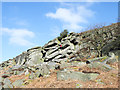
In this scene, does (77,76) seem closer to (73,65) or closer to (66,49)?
(73,65)

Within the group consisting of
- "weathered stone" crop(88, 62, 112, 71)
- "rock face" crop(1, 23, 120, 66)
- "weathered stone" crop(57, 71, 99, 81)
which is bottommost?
"weathered stone" crop(57, 71, 99, 81)

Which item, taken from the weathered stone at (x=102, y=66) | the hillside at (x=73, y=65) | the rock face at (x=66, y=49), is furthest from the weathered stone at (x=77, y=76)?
the rock face at (x=66, y=49)

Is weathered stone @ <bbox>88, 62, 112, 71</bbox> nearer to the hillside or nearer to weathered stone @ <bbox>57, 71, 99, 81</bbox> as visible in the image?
the hillside

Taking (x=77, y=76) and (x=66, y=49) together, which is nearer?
(x=77, y=76)

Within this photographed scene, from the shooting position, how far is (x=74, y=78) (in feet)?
45.2

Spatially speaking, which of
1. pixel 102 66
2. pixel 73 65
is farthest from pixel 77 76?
pixel 73 65

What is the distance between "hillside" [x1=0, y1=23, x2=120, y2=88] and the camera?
1320 cm

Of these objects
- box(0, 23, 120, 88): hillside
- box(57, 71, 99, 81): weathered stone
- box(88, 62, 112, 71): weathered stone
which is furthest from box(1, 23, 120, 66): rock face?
box(57, 71, 99, 81): weathered stone

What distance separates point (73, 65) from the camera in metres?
20.1

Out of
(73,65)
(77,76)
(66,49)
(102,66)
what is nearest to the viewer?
(77,76)

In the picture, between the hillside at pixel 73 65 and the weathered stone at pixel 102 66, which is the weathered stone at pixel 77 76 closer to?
the hillside at pixel 73 65

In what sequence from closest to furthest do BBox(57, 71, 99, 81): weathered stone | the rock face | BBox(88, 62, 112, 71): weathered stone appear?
BBox(57, 71, 99, 81): weathered stone < BBox(88, 62, 112, 71): weathered stone < the rock face

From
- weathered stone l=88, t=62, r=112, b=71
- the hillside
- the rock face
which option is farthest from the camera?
the rock face

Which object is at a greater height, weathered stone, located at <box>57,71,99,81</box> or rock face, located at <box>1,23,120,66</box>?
rock face, located at <box>1,23,120,66</box>
